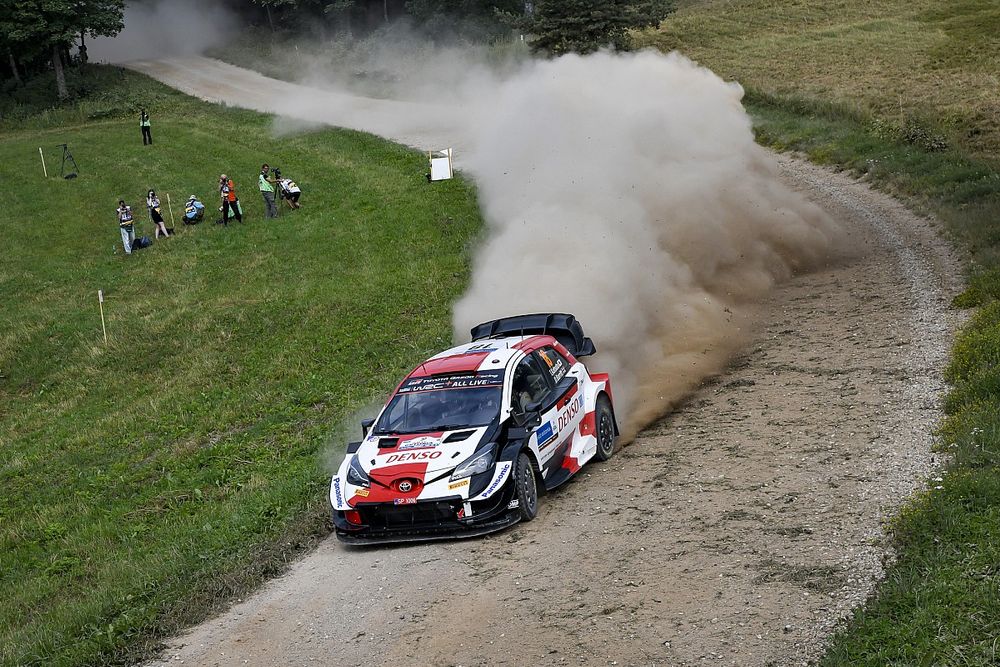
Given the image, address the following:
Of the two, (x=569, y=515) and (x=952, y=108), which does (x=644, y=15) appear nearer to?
(x=952, y=108)

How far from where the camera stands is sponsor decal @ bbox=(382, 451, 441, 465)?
35.7 feet

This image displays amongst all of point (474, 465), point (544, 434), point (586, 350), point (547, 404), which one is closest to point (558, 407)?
point (547, 404)

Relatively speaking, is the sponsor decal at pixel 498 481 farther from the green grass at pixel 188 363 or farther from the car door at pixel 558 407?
the green grass at pixel 188 363

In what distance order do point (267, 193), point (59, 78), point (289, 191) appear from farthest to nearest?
point (59, 78)
point (289, 191)
point (267, 193)

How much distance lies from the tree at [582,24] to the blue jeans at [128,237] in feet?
59.1

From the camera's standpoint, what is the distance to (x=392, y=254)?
2562 cm

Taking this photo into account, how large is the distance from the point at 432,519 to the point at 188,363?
11871mm

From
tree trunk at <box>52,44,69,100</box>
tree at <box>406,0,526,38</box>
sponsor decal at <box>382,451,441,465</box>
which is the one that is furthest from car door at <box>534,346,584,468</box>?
tree trunk at <box>52,44,69,100</box>

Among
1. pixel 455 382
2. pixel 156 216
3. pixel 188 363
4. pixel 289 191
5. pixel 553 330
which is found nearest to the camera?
pixel 455 382

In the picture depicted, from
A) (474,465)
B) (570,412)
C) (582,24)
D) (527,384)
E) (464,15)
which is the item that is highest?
(464,15)

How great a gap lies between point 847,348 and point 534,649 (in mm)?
9530

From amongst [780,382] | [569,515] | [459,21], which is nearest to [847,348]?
[780,382]

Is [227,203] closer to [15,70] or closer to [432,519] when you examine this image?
[432,519]

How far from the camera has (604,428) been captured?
1304cm
